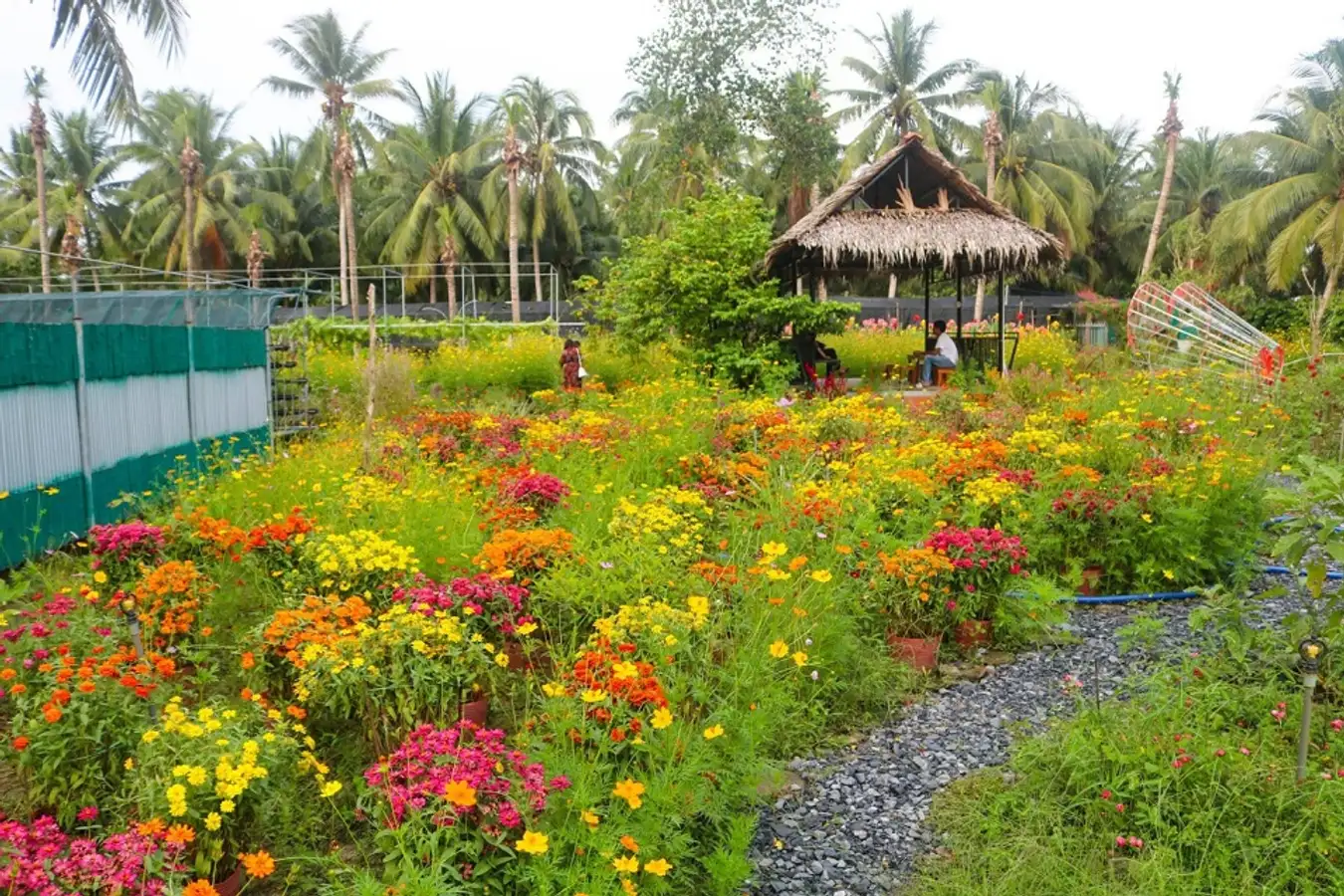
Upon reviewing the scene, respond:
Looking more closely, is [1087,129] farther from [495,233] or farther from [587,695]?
[587,695]

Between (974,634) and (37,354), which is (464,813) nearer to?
(974,634)

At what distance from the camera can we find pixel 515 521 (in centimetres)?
471

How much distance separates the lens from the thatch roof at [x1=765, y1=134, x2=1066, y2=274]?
12.8m

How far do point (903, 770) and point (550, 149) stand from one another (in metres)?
31.7

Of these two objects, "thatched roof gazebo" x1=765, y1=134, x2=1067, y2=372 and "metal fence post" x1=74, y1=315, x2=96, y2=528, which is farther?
"thatched roof gazebo" x1=765, y1=134, x2=1067, y2=372

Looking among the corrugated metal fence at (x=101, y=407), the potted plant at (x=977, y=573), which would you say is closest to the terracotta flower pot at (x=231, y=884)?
the potted plant at (x=977, y=573)

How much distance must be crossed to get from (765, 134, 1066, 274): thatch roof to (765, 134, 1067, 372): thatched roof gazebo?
0.04 feet

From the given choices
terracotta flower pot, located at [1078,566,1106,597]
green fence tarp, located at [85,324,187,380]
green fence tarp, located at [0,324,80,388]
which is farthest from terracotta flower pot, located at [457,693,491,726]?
green fence tarp, located at [85,324,187,380]

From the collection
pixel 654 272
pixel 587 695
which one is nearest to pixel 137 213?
pixel 654 272

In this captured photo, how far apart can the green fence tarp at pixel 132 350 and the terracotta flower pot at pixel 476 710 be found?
495 cm

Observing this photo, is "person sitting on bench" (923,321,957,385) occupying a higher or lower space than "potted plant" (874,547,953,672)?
higher

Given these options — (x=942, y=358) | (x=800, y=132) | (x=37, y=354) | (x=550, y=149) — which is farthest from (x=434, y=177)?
(x=37, y=354)

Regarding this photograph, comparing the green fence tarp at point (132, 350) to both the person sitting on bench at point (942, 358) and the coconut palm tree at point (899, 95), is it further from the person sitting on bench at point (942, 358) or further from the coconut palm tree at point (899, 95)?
the coconut palm tree at point (899, 95)

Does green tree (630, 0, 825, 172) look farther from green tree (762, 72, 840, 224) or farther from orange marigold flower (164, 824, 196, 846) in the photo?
orange marigold flower (164, 824, 196, 846)
